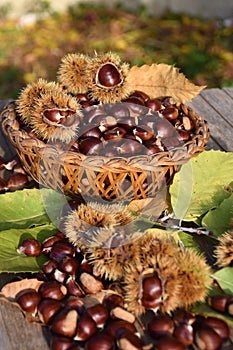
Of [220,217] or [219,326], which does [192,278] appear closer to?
[219,326]

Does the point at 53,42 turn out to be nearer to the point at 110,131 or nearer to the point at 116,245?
the point at 110,131

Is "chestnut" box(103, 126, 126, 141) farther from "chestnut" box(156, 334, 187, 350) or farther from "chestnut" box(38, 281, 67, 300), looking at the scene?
"chestnut" box(156, 334, 187, 350)

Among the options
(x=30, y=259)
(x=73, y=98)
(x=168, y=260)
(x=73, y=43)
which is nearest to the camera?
(x=168, y=260)

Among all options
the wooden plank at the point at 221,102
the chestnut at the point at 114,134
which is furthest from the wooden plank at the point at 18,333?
the wooden plank at the point at 221,102

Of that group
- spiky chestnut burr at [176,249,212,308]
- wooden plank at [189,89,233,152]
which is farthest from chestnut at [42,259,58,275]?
wooden plank at [189,89,233,152]

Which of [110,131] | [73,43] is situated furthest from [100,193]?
[73,43]

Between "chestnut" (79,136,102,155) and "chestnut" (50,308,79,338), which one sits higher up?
"chestnut" (79,136,102,155)
